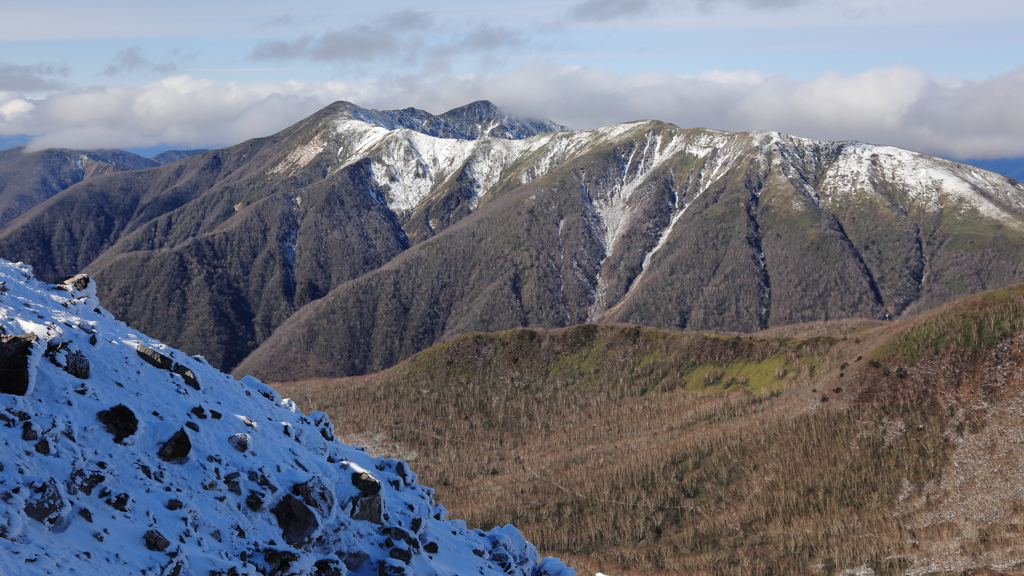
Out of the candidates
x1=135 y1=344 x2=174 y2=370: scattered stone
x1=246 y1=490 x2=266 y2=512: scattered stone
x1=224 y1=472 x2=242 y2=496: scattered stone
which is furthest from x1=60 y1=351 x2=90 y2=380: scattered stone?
x1=246 y1=490 x2=266 y2=512: scattered stone

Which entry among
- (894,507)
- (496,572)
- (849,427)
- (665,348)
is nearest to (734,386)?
(665,348)

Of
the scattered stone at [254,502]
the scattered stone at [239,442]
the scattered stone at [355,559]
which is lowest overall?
the scattered stone at [355,559]

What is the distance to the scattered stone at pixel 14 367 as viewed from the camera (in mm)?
26453

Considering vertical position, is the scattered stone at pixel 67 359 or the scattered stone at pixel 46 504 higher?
the scattered stone at pixel 67 359

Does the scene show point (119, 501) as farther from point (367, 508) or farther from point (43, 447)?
point (367, 508)

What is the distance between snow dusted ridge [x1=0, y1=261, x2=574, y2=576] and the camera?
23.8 metres

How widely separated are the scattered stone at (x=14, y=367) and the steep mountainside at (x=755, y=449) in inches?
3114

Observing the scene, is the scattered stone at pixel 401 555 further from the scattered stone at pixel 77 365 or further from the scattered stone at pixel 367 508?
the scattered stone at pixel 77 365

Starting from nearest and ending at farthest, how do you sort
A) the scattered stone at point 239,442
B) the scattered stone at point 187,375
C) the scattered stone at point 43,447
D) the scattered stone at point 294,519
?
1. the scattered stone at point 43,447
2. the scattered stone at point 294,519
3. the scattered stone at point 239,442
4. the scattered stone at point 187,375

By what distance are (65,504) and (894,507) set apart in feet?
328

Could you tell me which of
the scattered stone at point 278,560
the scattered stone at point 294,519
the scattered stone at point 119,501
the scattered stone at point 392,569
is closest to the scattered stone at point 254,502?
the scattered stone at point 294,519

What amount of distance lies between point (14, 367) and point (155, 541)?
973 centimetres

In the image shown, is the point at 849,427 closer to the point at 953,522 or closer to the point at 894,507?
the point at 894,507

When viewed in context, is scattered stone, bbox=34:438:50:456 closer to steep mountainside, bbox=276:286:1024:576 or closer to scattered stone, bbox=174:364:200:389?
scattered stone, bbox=174:364:200:389
